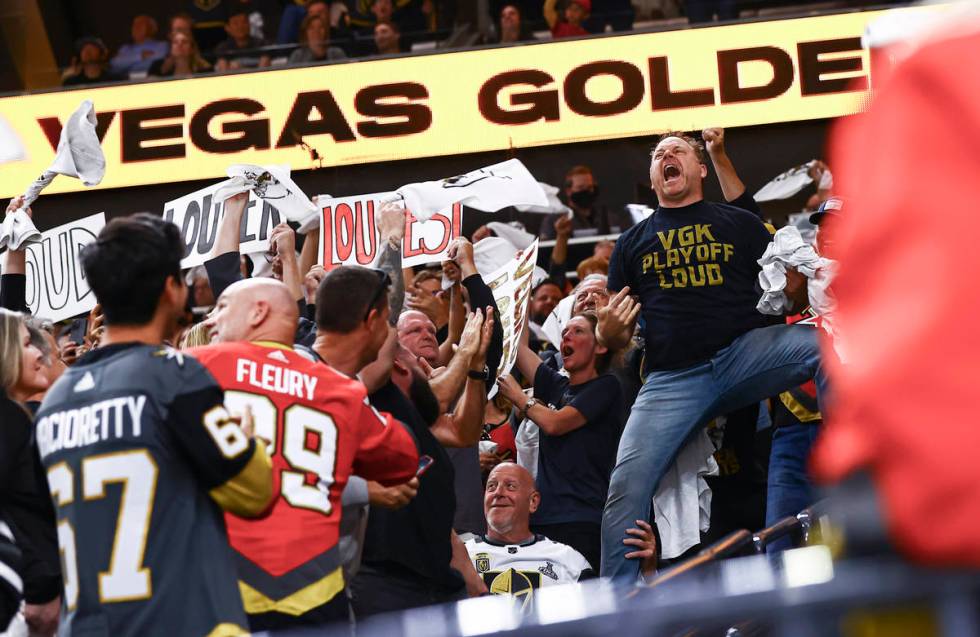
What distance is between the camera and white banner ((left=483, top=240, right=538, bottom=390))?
5391 millimetres

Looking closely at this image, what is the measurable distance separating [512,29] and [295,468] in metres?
8.59

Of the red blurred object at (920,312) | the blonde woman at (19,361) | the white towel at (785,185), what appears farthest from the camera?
the white towel at (785,185)

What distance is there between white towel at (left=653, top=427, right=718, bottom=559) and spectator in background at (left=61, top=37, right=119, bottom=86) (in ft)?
26.1

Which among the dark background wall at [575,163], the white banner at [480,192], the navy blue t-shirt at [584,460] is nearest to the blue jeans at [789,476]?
the navy blue t-shirt at [584,460]

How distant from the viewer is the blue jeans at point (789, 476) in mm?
4695

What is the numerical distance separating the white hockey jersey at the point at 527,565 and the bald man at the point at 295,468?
208 cm

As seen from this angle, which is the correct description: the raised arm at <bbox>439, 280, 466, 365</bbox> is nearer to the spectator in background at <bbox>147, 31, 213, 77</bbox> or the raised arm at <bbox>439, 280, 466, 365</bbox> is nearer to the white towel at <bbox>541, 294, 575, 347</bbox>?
the white towel at <bbox>541, 294, 575, 347</bbox>

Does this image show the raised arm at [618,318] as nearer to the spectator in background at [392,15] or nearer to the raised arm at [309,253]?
the raised arm at [309,253]

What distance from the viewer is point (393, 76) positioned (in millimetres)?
10711

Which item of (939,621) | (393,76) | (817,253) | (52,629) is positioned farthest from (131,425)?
(393,76)

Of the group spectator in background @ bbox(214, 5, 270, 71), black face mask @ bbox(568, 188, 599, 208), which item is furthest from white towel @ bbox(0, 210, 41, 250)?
spectator in background @ bbox(214, 5, 270, 71)

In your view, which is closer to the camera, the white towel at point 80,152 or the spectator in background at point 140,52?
A: the white towel at point 80,152

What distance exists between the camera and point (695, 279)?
466 centimetres

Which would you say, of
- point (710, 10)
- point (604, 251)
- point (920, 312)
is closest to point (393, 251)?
point (920, 312)
